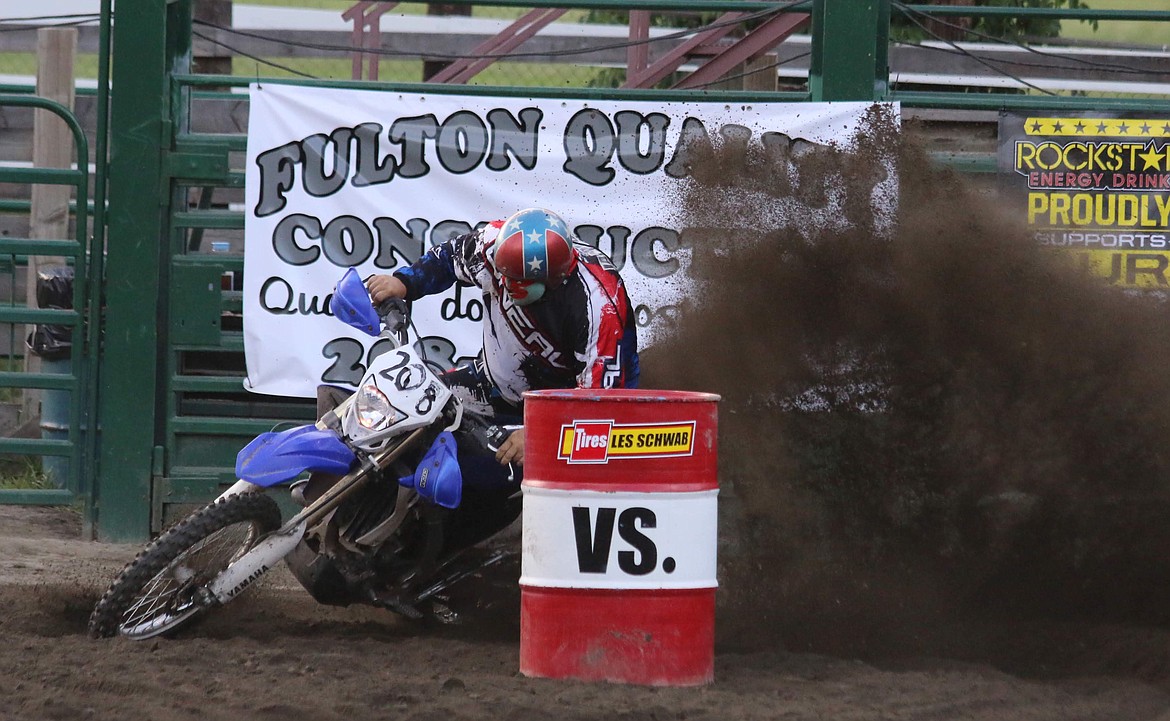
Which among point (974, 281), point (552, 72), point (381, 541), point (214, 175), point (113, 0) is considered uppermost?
point (552, 72)

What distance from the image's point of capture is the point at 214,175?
7.73m

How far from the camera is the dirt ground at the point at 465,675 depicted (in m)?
3.99

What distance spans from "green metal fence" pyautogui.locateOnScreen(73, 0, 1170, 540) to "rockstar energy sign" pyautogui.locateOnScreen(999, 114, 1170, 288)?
0.12 meters

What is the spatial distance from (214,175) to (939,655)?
4.81 metres

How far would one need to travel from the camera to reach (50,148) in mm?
9695

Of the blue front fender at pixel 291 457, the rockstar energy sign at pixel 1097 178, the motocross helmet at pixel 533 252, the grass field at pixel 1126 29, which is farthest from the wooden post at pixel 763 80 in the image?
the grass field at pixel 1126 29

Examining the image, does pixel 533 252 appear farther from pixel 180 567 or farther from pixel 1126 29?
pixel 1126 29

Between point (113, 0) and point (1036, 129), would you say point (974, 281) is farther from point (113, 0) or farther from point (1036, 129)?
point (113, 0)

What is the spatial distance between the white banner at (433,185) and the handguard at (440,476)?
2.66m


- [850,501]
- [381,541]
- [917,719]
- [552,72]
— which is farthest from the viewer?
[552,72]

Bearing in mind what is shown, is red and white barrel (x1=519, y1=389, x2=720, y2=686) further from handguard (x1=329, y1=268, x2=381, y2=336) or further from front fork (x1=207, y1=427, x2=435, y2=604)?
handguard (x1=329, y1=268, x2=381, y2=336)

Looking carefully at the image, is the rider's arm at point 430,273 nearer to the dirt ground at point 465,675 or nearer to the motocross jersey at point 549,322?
the motocross jersey at point 549,322

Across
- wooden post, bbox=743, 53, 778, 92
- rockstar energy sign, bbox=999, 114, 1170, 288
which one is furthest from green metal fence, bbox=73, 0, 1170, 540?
wooden post, bbox=743, 53, 778, 92

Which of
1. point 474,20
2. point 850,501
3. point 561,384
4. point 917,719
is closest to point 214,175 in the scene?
point 561,384
